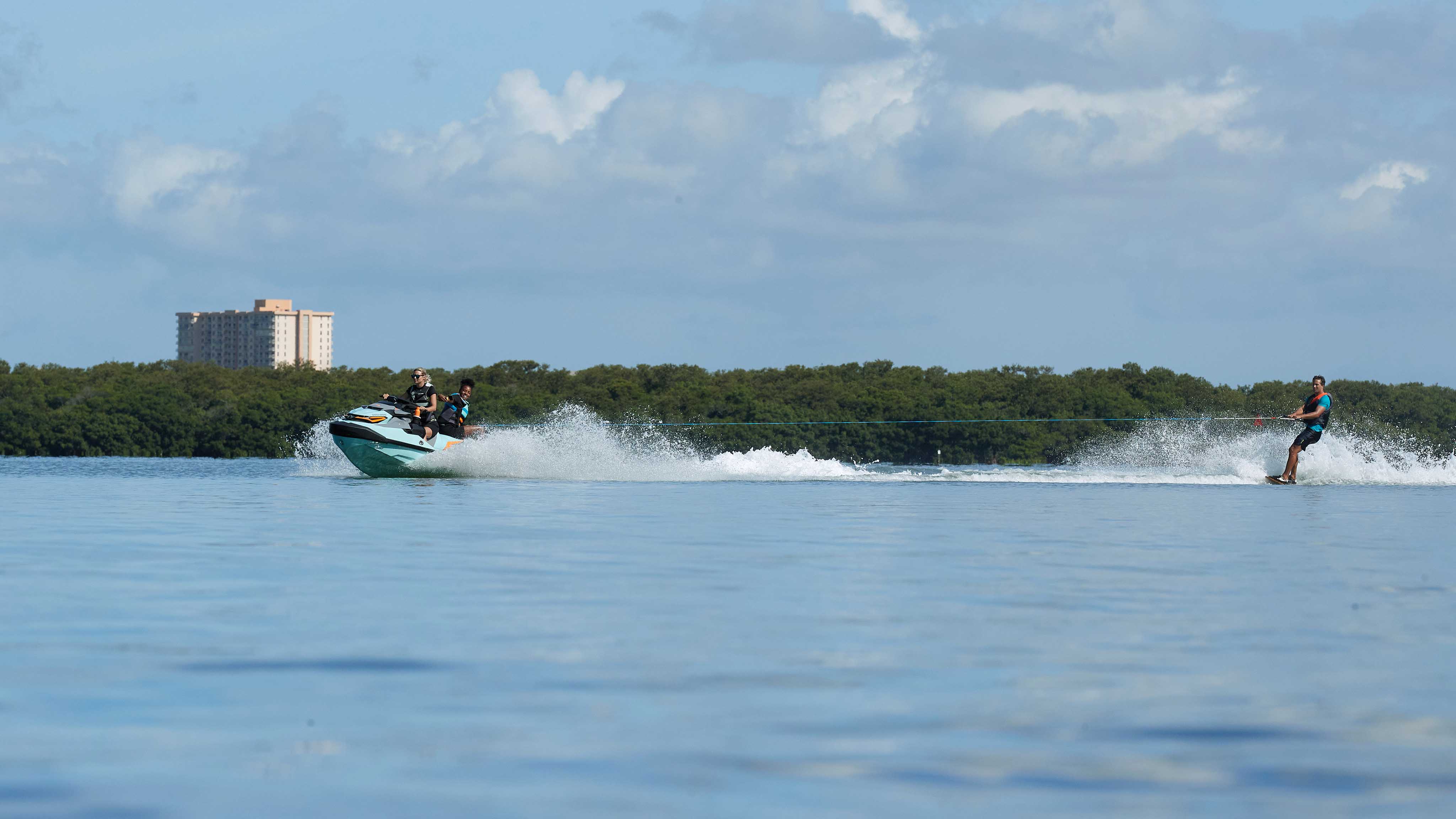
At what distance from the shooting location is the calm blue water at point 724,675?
4.03 meters

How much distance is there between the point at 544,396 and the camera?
3135 inches

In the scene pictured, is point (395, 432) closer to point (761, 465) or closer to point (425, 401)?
point (425, 401)

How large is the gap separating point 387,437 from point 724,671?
61.4 feet

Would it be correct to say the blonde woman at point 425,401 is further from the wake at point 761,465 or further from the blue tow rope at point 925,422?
the blue tow rope at point 925,422

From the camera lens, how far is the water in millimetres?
4039

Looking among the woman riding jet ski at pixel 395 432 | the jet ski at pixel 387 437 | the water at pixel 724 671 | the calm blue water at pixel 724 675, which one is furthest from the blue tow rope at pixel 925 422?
the calm blue water at pixel 724 675

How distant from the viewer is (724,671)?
19.1 feet

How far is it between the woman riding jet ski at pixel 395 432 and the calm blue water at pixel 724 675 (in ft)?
37.4

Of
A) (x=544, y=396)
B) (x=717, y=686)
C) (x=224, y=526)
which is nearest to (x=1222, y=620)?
(x=717, y=686)

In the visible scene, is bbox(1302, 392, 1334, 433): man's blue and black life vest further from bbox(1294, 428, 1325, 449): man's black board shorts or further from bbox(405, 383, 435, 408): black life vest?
bbox(405, 383, 435, 408): black life vest

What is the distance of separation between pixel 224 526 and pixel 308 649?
7.55 m

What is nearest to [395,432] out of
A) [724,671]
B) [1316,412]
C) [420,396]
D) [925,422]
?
Result: [420,396]

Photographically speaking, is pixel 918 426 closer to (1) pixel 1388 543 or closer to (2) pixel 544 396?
(2) pixel 544 396

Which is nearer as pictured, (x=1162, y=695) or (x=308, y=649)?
(x=1162, y=695)
